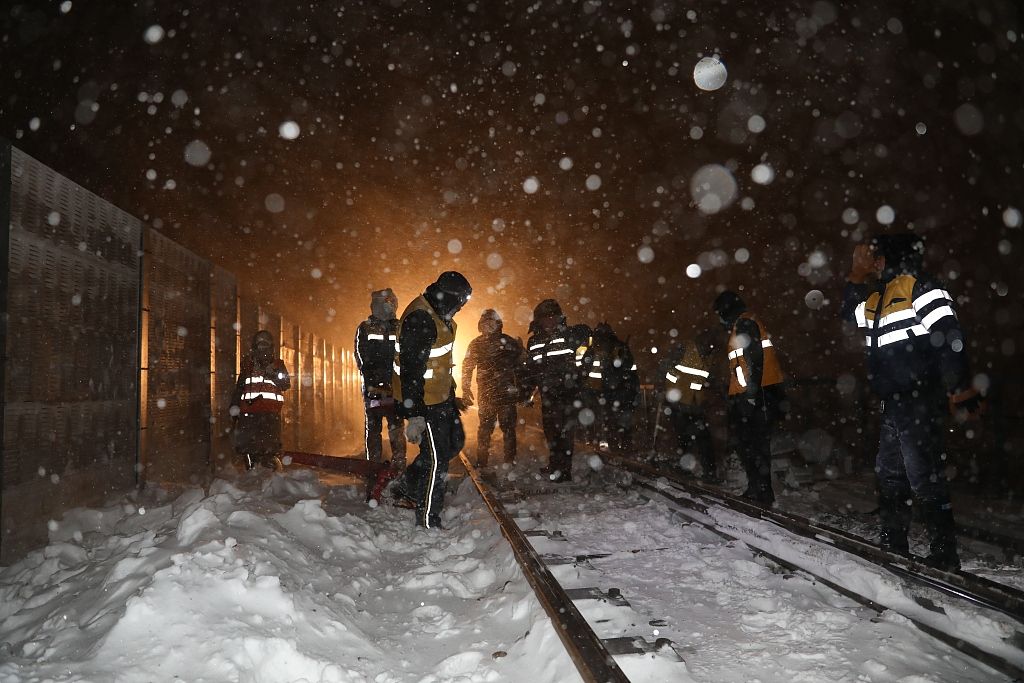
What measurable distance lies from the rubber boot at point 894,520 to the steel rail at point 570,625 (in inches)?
96.7

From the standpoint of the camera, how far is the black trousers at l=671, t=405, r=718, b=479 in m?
7.85

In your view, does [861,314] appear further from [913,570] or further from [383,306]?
[383,306]

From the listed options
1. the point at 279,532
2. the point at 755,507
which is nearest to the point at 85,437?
the point at 279,532

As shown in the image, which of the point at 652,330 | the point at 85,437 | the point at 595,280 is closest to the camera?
the point at 85,437

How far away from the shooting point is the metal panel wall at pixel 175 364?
6723 millimetres

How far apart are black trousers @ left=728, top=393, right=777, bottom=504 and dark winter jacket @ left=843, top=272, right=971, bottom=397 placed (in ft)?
5.79

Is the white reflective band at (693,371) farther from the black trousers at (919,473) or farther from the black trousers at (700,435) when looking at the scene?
the black trousers at (919,473)

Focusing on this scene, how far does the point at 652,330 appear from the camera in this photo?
21.6 m

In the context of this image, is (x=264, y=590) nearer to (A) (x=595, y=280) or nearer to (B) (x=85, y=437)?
(B) (x=85, y=437)

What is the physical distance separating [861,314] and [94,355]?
613cm

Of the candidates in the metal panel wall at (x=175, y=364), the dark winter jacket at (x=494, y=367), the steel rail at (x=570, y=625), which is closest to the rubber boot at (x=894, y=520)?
the steel rail at (x=570, y=625)

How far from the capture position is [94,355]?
556 centimetres

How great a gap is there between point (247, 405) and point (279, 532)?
16.0ft

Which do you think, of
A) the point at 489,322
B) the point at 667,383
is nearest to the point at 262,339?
the point at 489,322
